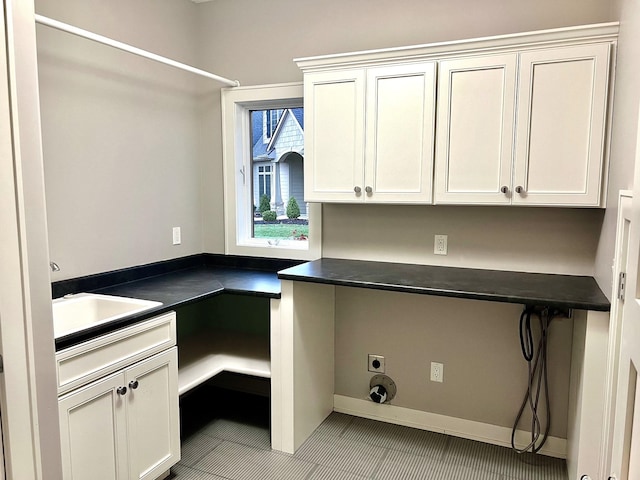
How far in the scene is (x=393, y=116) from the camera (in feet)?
7.99

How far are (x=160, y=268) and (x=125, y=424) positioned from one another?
45.8 inches

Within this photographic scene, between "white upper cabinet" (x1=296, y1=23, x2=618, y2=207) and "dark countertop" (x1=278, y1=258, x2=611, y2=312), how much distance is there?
0.39 metres

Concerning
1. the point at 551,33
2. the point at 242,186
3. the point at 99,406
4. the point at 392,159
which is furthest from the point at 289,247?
the point at 551,33

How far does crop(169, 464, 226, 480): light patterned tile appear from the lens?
2334 mm

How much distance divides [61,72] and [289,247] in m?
1.62

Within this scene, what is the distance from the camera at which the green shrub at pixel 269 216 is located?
326 cm

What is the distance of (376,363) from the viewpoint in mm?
2928

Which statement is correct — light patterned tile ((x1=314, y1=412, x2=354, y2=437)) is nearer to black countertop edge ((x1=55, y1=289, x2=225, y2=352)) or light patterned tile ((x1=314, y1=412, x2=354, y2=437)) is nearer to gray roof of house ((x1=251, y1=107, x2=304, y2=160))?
black countertop edge ((x1=55, y1=289, x2=225, y2=352))

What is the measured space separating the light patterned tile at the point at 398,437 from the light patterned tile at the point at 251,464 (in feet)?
1.38

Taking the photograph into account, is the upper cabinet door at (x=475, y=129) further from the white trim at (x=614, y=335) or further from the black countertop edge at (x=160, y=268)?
the black countertop edge at (x=160, y=268)

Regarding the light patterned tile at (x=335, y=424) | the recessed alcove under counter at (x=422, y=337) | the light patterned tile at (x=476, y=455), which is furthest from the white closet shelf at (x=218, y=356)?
the light patterned tile at (x=476, y=455)

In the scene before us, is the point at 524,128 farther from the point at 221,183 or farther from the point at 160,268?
the point at 160,268

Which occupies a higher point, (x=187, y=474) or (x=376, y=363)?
(x=376, y=363)

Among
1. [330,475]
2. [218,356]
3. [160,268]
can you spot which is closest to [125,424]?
[218,356]
